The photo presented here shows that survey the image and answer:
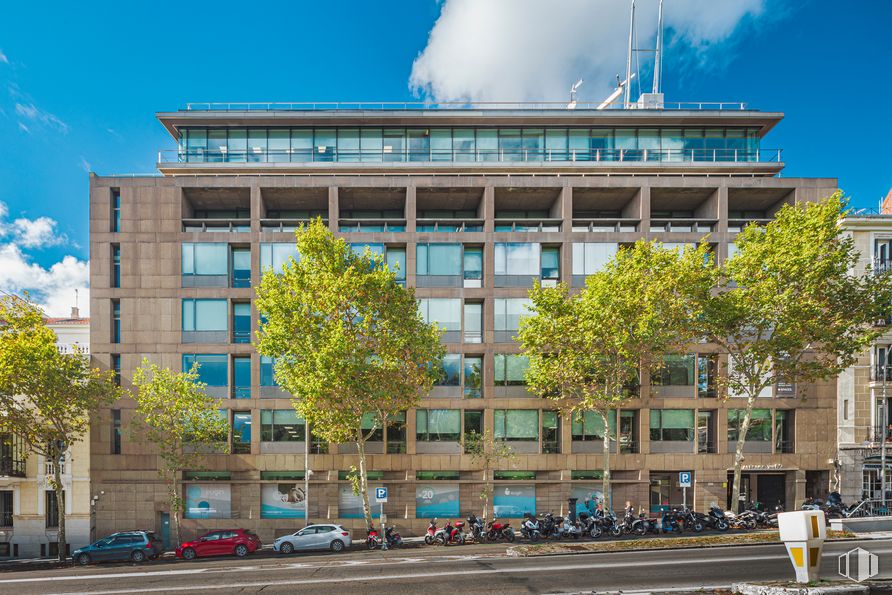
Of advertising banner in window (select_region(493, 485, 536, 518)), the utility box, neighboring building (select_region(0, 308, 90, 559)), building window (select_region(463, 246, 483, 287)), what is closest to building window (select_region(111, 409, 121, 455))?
neighboring building (select_region(0, 308, 90, 559))

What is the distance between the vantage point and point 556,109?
37.2 m

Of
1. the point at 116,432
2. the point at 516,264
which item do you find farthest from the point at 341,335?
the point at 116,432

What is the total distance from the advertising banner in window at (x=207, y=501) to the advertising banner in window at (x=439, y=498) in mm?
11786

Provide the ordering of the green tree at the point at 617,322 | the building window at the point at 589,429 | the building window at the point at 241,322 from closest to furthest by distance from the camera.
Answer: the green tree at the point at 617,322 → the building window at the point at 589,429 → the building window at the point at 241,322

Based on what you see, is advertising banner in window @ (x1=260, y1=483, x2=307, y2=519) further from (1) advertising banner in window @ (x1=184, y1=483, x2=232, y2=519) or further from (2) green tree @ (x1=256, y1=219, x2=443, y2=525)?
(2) green tree @ (x1=256, y1=219, x2=443, y2=525)

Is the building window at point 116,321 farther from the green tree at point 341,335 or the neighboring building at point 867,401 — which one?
the neighboring building at point 867,401

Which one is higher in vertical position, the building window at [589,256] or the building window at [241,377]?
the building window at [589,256]

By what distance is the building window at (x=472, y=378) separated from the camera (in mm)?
33469

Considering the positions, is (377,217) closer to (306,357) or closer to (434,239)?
(434,239)

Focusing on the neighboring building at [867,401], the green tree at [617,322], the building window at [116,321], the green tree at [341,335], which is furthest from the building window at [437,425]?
the neighboring building at [867,401]

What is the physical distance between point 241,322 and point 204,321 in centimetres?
227

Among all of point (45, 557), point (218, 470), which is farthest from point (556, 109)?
point (45, 557)

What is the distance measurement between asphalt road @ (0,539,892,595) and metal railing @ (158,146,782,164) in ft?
82.6

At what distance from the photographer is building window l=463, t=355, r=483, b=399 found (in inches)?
1318
